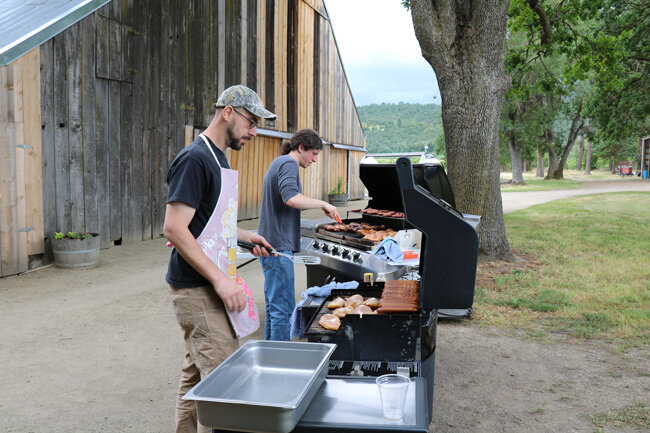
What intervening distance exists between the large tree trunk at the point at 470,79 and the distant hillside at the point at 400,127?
42.7m

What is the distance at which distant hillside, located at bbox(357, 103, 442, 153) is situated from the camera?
199 ft

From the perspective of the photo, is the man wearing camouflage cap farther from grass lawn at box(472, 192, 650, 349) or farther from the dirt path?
grass lawn at box(472, 192, 650, 349)

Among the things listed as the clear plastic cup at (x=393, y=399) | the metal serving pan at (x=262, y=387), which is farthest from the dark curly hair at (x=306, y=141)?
the clear plastic cup at (x=393, y=399)

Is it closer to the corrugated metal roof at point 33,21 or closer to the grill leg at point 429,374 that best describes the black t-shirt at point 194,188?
the grill leg at point 429,374

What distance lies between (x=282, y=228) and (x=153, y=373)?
166 cm

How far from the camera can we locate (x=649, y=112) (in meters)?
19.7

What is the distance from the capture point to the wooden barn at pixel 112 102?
797cm

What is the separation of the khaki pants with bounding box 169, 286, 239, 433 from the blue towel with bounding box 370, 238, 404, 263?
2.15 m

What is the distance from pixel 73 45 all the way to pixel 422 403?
910 centimetres

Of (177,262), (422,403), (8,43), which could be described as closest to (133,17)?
(8,43)

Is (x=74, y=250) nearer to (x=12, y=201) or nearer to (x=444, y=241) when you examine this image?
(x=12, y=201)

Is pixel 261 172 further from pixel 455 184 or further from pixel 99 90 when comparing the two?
pixel 455 184

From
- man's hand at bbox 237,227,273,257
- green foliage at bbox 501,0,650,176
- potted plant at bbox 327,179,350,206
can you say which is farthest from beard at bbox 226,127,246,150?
potted plant at bbox 327,179,350,206

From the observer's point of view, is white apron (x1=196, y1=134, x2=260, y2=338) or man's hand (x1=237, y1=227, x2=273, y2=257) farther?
man's hand (x1=237, y1=227, x2=273, y2=257)
